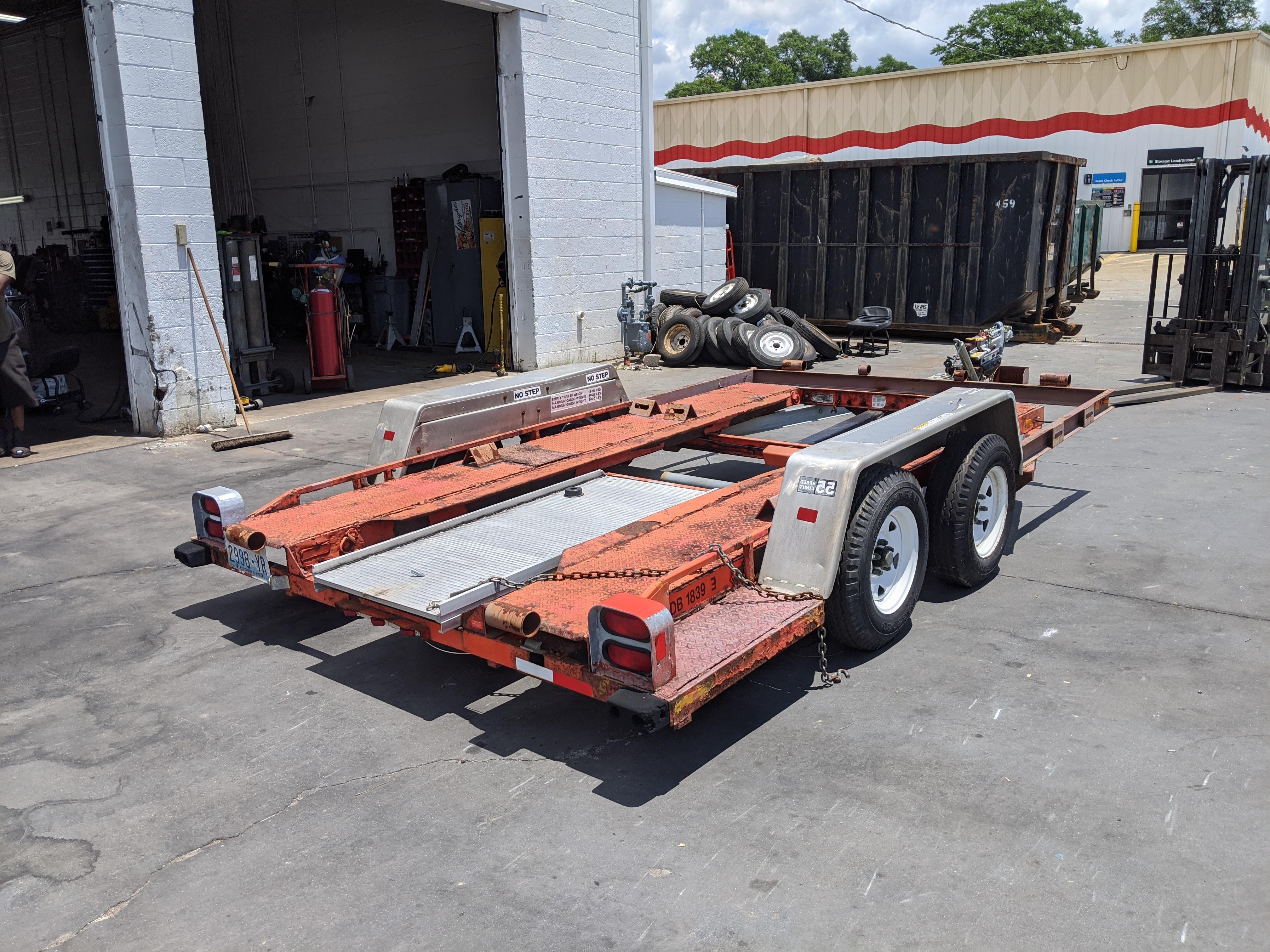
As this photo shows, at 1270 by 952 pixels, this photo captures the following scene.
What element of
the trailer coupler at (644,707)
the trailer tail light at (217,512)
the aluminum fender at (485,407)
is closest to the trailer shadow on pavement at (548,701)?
the trailer coupler at (644,707)

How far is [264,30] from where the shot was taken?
19.2m

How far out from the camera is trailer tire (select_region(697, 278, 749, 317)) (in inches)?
582

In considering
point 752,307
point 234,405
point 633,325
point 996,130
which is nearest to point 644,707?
point 234,405

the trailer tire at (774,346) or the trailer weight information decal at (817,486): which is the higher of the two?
the trailer weight information decal at (817,486)

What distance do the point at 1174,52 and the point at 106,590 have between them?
1212 inches

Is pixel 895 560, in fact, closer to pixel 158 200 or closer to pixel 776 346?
pixel 158 200

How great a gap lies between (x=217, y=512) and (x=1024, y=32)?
69570mm

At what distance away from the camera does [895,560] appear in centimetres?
467

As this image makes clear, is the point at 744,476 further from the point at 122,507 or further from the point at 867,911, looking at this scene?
the point at 867,911

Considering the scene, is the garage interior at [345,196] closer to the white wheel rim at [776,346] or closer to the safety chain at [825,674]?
the white wheel rim at [776,346]

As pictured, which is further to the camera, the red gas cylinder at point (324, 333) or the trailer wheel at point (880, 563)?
the red gas cylinder at point (324, 333)

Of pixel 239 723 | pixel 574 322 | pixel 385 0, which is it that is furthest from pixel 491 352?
pixel 239 723

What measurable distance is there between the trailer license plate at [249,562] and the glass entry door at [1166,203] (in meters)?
30.5

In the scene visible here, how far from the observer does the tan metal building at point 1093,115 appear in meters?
27.8
